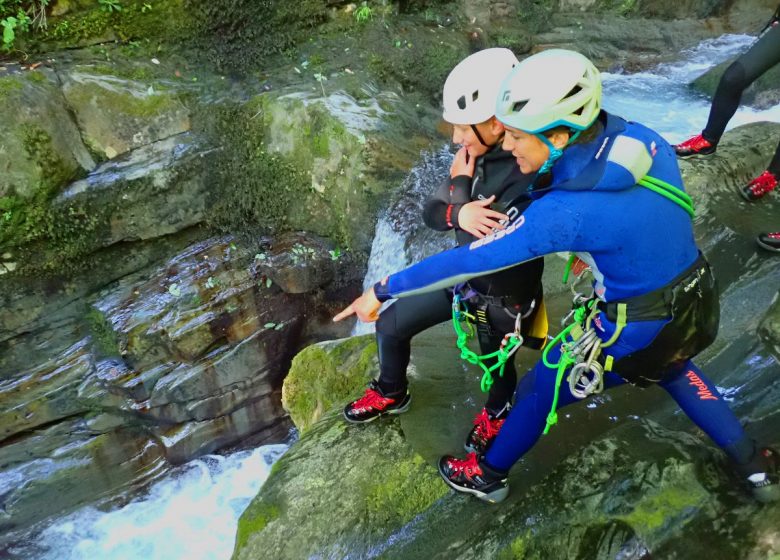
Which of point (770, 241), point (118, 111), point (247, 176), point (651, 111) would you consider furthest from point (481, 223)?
point (651, 111)

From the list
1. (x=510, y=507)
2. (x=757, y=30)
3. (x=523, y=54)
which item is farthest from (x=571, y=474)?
(x=757, y=30)

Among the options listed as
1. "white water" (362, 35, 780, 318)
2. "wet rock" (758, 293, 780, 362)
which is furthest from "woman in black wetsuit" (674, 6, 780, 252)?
"wet rock" (758, 293, 780, 362)

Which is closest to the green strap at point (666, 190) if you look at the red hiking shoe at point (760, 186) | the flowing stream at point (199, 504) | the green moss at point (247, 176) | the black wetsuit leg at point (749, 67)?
the black wetsuit leg at point (749, 67)

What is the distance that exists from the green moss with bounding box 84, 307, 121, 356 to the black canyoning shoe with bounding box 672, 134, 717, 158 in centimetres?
631

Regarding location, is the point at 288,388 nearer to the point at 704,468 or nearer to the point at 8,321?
the point at 704,468

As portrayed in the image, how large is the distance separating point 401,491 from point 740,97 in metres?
3.93

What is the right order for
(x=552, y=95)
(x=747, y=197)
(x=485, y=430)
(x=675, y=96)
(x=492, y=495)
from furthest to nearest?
(x=675, y=96) < (x=747, y=197) < (x=485, y=430) < (x=492, y=495) < (x=552, y=95)

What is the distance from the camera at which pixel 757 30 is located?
11.8m

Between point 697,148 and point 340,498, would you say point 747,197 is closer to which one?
point 697,148

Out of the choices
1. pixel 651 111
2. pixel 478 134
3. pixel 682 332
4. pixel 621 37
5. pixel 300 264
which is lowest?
pixel 300 264

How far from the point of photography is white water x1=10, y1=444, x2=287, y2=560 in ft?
20.1

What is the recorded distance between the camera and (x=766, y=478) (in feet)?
7.64

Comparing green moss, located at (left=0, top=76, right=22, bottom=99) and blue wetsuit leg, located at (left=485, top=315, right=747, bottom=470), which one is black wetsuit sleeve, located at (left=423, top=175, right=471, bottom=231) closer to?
blue wetsuit leg, located at (left=485, top=315, right=747, bottom=470)

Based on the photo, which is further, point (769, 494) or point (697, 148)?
point (697, 148)
